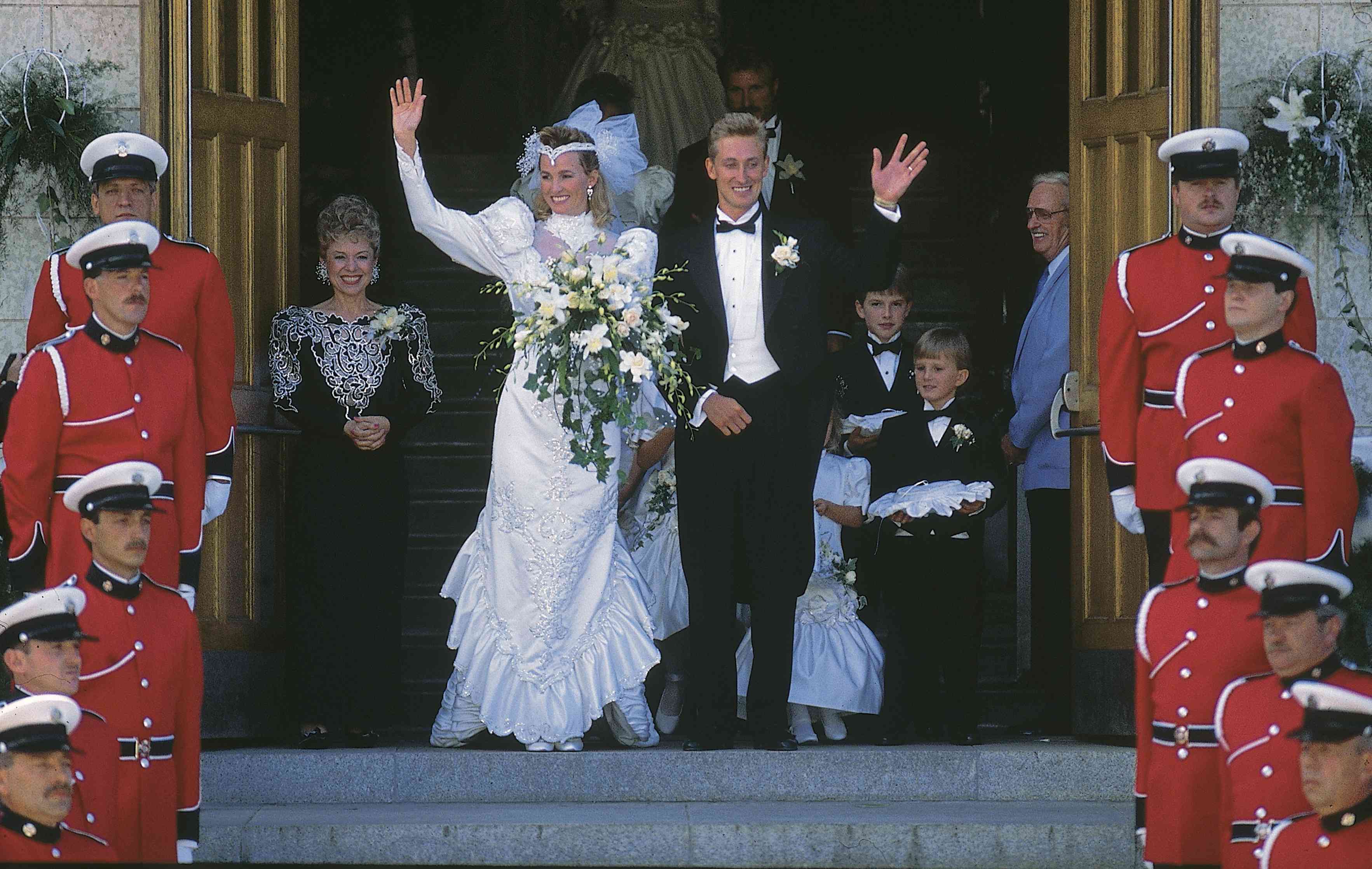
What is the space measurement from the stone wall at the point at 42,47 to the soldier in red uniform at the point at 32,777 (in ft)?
10.2

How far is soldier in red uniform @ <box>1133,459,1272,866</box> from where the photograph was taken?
5297mm

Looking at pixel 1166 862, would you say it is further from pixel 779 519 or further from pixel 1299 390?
pixel 779 519

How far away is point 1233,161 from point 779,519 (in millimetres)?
1884

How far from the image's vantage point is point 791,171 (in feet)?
28.6

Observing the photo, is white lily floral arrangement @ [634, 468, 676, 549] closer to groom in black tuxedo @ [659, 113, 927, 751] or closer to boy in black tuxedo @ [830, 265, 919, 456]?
groom in black tuxedo @ [659, 113, 927, 751]

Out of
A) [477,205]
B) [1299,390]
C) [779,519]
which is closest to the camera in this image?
[1299,390]

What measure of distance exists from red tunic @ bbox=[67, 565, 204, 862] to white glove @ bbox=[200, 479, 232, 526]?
2.54 feet

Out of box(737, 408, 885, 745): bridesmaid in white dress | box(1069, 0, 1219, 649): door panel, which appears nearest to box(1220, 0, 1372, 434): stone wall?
box(1069, 0, 1219, 649): door panel

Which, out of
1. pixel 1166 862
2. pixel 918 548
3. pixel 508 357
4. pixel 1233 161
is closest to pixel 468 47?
pixel 508 357

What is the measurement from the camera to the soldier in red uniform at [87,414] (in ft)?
19.0

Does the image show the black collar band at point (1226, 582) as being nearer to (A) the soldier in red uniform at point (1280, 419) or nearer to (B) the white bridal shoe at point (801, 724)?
(A) the soldier in red uniform at point (1280, 419)

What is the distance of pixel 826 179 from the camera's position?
345 inches

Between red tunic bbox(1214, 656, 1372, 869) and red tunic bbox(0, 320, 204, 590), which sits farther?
red tunic bbox(0, 320, 204, 590)

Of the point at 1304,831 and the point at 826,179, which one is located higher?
the point at 826,179
